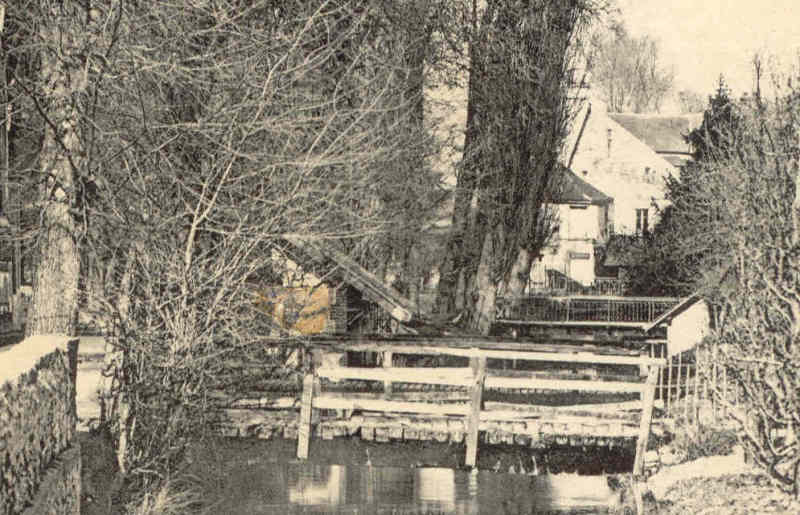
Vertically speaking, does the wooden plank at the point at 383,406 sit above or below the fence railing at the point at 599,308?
below

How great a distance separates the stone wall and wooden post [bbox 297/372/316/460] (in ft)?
25.5

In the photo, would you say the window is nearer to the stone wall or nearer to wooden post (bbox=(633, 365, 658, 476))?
wooden post (bbox=(633, 365, 658, 476))

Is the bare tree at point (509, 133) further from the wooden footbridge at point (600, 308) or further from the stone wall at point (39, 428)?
the stone wall at point (39, 428)

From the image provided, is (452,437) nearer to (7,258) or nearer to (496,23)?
(496,23)

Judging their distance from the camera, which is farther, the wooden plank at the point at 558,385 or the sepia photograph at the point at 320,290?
the wooden plank at the point at 558,385

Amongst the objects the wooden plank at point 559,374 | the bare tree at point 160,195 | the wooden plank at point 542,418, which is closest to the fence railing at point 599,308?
the wooden plank at point 559,374

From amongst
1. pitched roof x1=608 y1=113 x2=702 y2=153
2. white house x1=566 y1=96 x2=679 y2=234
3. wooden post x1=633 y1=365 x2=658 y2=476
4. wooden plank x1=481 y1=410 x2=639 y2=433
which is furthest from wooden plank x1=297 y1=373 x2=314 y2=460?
pitched roof x1=608 y1=113 x2=702 y2=153

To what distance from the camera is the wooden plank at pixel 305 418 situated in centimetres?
1609

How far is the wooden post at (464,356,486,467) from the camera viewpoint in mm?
16062

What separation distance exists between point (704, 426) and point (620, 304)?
22257mm

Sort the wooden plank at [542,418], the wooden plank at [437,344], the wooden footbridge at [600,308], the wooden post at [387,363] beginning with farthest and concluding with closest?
the wooden footbridge at [600,308], the wooden post at [387,363], the wooden plank at [437,344], the wooden plank at [542,418]

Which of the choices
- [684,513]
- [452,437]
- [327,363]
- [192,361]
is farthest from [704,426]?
[192,361]

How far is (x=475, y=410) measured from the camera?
635 inches

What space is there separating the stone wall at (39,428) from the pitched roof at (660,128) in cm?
6865
